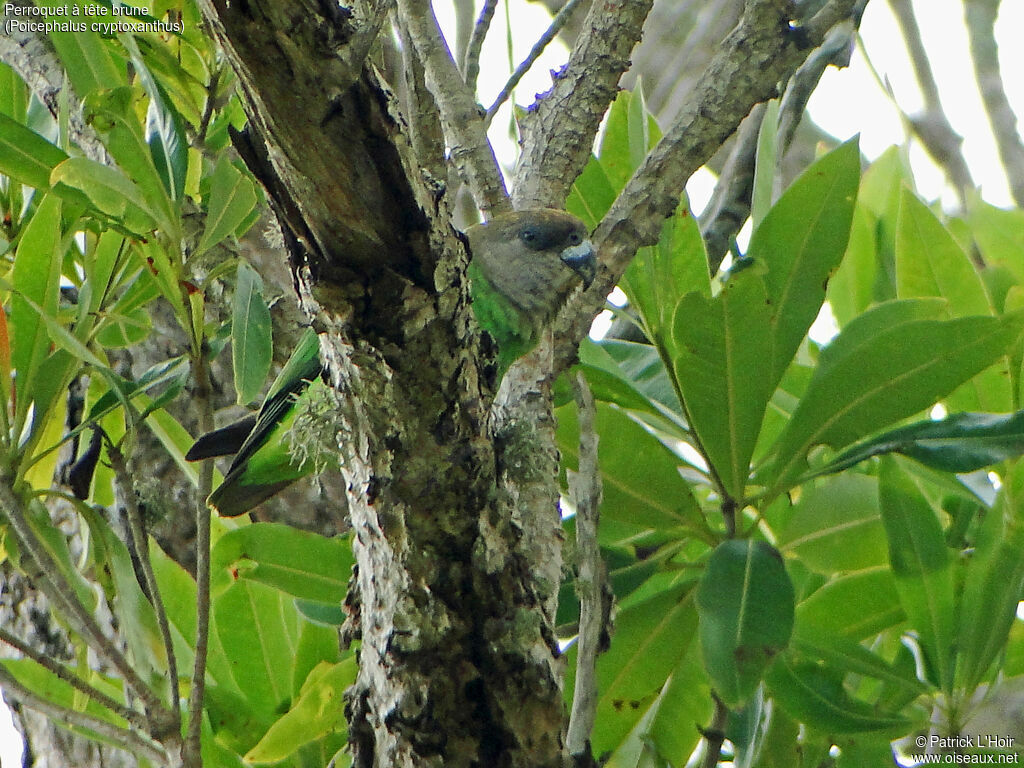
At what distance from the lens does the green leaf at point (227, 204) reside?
5.00ft

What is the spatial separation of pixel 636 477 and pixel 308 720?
2.01ft

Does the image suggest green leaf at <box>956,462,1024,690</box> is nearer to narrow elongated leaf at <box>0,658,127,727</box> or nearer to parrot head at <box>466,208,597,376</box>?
parrot head at <box>466,208,597,376</box>

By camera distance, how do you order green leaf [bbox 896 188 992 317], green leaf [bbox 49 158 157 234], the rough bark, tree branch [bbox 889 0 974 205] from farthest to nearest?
tree branch [bbox 889 0 974 205] < green leaf [bbox 896 188 992 317] < green leaf [bbox 49 158 157 234] < the rough bark

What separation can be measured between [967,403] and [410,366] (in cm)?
119

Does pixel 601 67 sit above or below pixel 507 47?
below

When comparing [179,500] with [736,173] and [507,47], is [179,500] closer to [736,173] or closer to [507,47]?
[507,47]

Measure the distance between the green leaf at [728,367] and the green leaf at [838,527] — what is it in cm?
20

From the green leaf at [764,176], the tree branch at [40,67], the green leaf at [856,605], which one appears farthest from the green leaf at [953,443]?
the tree branch at [40,67]

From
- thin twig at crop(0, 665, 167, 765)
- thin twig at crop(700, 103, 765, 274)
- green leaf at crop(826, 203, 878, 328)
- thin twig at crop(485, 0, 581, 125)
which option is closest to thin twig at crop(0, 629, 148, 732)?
thin twig at crop(0, 665, 167, 765)

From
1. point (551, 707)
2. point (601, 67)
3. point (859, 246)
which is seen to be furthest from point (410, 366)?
point (859, 246)

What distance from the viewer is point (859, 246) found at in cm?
210

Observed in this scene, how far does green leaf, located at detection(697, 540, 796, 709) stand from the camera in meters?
1.25

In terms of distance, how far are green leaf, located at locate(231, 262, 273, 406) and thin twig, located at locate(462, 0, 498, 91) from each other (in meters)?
0.59

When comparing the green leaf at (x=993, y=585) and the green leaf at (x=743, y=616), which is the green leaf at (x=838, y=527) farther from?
the green leaf at (x=743, y=616)
